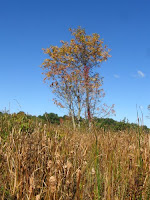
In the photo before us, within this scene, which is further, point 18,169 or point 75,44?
point 75,44

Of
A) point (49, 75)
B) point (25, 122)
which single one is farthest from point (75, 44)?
point (25, 122)

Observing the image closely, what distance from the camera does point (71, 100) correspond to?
15.8 m

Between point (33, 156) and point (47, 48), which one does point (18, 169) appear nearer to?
point (33, 156)

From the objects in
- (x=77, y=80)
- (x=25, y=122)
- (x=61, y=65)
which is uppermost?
(x=61, y=65)

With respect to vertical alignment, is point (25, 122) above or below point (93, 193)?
above

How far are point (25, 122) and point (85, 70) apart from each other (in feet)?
Result: 35.8

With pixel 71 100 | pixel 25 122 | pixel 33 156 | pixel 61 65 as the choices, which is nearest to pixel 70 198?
pixel 33 156

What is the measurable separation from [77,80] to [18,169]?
1399cm

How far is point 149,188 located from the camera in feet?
8.08

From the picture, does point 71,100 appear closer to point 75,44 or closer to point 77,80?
point 77,80

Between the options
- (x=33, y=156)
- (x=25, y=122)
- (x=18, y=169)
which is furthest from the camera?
(x=25, y=122)

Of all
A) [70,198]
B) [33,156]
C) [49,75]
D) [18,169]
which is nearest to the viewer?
[70,198]

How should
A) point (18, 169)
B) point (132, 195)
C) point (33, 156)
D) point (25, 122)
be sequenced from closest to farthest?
point (18, 169)
point (132, 195)
point (33, 156)
point (25, 122)

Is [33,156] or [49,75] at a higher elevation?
[49,75]
